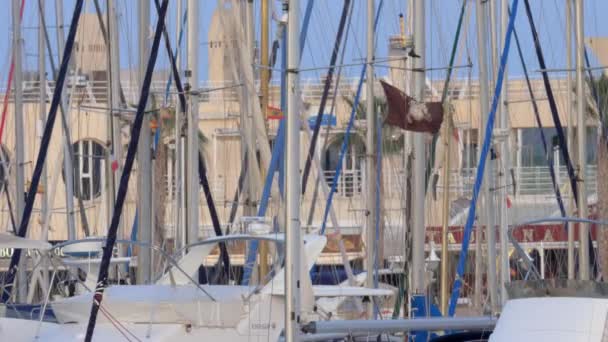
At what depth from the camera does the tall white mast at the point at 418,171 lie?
19.0 meters

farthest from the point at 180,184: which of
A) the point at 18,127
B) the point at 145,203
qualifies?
the point at 18,127

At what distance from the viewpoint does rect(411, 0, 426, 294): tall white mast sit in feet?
62.3

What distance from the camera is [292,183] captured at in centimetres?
1287

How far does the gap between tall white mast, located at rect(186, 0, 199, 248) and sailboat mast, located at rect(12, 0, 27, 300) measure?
3.68 metres

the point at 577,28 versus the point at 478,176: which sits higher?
the point at 577,28

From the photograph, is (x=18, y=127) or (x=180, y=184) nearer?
(x=180, y=184)

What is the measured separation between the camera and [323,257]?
36.0 m

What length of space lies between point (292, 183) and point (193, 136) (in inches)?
225

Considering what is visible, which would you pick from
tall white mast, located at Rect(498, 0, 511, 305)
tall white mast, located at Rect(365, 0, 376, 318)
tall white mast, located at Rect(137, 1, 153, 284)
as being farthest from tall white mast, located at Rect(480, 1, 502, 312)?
tall white mast, located at Rect(137, 1, 153, 284)

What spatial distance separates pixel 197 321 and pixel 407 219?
7886 millimetres

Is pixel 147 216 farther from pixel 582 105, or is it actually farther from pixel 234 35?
pixel 582 105

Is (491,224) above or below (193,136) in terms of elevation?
below

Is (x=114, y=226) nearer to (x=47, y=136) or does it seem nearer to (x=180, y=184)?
(x=47, y=136)

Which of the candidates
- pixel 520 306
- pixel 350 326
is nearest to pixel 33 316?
pixel 350 326
